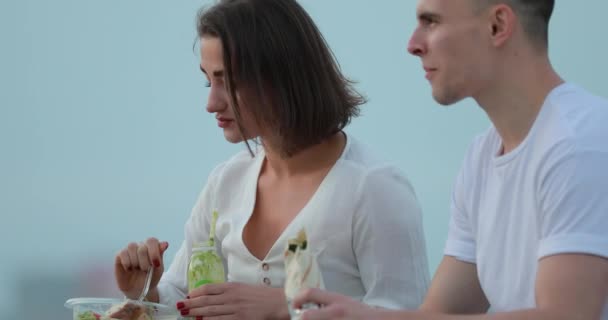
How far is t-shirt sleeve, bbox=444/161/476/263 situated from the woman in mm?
228

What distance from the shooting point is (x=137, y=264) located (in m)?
1.83

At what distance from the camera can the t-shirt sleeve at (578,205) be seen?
119 cm

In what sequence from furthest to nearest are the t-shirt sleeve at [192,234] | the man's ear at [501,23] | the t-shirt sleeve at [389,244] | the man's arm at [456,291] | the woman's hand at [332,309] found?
the t-shirt sleeve at [192,234]
the t-shirt sleeve at [389,244]
the man's arm at [456,291]
the man's ear at [501,23]
the woman's hand at [332,309]

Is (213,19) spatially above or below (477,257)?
above

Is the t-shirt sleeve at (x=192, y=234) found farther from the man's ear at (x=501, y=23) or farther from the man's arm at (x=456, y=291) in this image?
the man's ear at (x=501, y=23)

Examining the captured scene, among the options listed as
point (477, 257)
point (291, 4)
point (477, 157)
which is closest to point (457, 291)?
point (477, 257)

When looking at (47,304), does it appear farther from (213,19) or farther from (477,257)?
(477,257)

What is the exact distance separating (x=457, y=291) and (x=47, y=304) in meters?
1.94

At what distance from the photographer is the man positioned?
46.8 inches

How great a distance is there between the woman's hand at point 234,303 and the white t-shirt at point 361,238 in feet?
0.58

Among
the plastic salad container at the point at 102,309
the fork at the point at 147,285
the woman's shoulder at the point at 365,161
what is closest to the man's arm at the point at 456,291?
the woman's shoulder at the point at 365,161

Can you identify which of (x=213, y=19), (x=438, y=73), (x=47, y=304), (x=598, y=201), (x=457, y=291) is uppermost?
(x=213, y=19)

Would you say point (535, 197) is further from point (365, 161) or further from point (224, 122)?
point (224, 122)

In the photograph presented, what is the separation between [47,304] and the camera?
3107 millimetres
